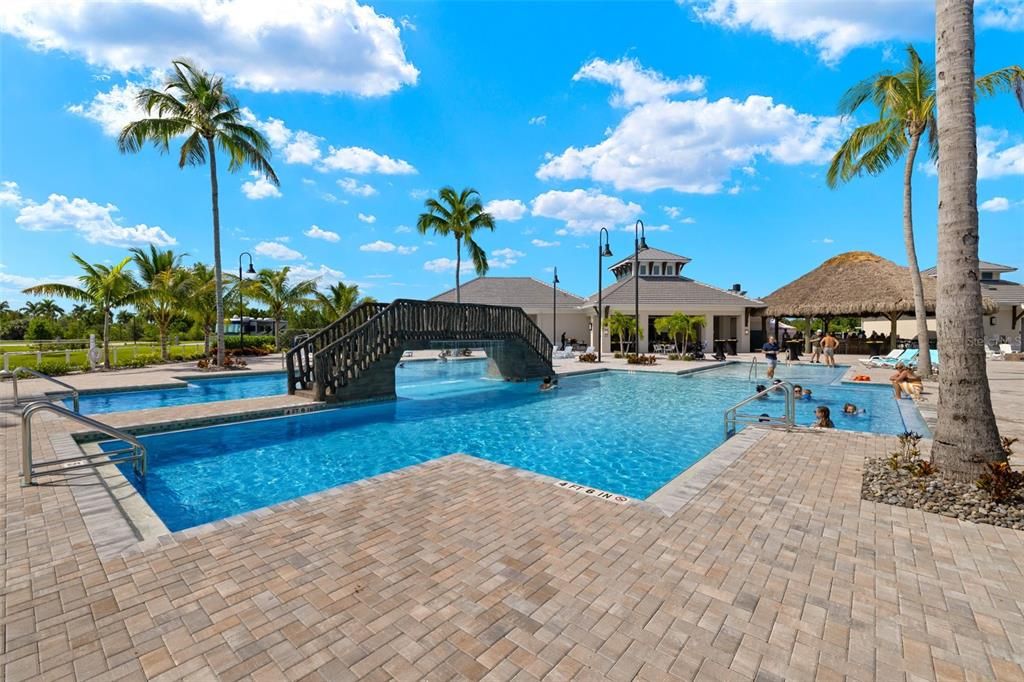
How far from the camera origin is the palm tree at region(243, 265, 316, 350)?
3253 centimetres

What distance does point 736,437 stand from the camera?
8211 millimetres

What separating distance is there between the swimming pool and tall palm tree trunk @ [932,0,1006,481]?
16523 millimetres

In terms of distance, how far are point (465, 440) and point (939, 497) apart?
25.3 feet

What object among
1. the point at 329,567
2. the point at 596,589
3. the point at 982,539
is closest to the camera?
the point at 596,589

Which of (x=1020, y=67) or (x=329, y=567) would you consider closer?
(x=329, y=567)

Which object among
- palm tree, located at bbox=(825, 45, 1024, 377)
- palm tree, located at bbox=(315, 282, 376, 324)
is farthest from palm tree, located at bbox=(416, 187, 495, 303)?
palm tree, located at bbox=(825, 45, 1024, 377)

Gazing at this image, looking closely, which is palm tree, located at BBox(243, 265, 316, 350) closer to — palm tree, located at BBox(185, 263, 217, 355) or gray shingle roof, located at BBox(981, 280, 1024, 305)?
palm tree, located at BBox(185, 263, 217, 355)

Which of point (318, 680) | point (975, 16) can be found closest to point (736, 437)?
point (975, 16)

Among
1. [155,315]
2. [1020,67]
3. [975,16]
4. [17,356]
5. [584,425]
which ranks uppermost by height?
[1020,67]

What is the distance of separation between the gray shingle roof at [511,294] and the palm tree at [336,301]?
27.8 feet

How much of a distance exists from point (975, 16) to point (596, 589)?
26.0ft

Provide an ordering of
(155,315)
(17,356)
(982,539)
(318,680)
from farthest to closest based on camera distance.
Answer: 1. (155,315)
2. (17,356)
3. (982,539)
4. (318,680)

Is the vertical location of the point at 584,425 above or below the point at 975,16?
below

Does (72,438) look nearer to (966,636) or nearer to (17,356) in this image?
(966,636)
